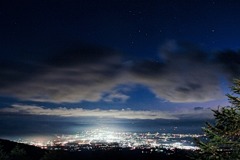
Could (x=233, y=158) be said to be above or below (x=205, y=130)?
below

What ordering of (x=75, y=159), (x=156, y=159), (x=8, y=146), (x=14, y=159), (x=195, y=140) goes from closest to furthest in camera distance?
1. (x=195, y=140)
2. (x=14, y=159)
3. (x=156, y=159)
4. (x=75, y=159)
5. (x=8, y=146)

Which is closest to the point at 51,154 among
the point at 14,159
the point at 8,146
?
the point at 14,159

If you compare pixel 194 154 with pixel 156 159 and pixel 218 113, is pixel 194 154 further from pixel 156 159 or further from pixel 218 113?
pixel 156 159

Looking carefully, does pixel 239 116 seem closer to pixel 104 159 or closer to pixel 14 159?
pixel 14 159

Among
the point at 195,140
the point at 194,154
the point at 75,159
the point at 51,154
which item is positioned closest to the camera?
the point at 195,140

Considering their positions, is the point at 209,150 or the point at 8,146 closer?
the point at 209,150

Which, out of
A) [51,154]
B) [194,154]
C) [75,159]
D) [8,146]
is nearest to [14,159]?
[51,154]
